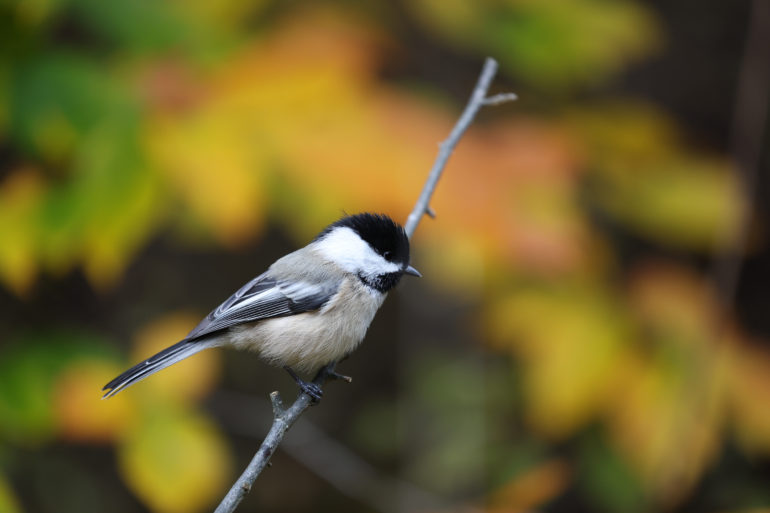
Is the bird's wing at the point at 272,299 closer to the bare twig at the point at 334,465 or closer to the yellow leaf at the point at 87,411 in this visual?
the yellow leaf at the point at 87,411

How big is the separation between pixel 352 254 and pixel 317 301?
0.17 meters

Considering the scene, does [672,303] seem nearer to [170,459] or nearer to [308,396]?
[308,396]

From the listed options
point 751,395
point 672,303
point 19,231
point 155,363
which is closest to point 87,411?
point 155,363

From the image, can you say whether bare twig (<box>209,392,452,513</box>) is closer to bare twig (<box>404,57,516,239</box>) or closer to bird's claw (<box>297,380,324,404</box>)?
bird's claw (<box>297,380,324,404</box>)

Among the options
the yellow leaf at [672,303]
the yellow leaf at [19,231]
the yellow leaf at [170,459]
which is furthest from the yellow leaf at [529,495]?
the yellow leaf at [19,231]

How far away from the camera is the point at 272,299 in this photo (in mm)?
1946

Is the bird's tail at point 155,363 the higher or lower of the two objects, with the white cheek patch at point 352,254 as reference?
lower

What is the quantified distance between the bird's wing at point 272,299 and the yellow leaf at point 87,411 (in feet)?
1.24

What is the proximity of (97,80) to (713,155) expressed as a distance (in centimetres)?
208

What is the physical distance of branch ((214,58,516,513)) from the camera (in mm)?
1129

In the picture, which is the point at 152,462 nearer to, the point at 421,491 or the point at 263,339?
the point at 263,339

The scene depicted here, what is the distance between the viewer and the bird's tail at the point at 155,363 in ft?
5.03

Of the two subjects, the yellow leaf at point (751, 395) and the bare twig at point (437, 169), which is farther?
the yellow leaf at point (751, 395)

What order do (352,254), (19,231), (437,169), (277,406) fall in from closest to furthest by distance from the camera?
(277,406)
(437,169)
(19,231)
(352,254)
